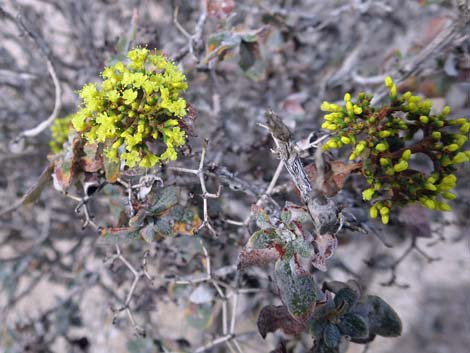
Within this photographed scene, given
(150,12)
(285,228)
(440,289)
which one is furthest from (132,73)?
(440,289)

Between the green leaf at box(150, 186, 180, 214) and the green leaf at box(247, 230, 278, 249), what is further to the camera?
the green leaf at box(150, 186, 180, 214)

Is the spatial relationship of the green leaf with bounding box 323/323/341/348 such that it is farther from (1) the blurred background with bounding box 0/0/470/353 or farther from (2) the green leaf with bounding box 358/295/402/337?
(1) the blurred background with bounding box 0/0/470/353

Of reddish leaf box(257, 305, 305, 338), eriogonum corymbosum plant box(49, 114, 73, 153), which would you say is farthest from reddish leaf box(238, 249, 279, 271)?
eriogonum corymbosum plant box(49, 114, 73, 153)

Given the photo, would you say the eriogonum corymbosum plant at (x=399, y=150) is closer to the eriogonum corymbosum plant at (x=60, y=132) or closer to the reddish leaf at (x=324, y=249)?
the reddish leaf at (x=324, y=249)

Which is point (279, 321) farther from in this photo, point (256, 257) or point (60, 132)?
point (60, 132)

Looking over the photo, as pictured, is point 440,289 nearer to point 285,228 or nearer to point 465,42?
point 465,42

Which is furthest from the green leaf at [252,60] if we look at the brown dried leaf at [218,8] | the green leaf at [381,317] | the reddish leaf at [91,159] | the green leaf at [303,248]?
the green leaf at [381,317]
